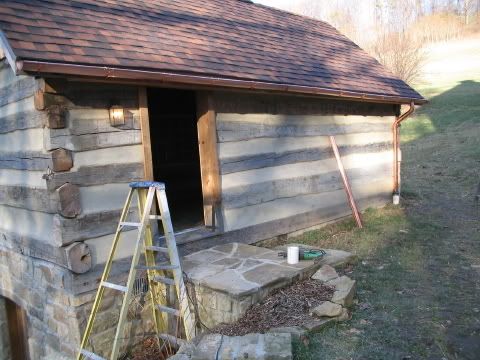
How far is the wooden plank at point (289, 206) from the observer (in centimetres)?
551

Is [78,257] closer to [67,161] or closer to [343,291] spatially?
[67,161]

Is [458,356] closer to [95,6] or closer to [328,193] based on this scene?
[328,193]

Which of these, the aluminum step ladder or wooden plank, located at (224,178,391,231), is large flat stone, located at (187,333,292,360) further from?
wooden plank, located at (224,178,391,231)

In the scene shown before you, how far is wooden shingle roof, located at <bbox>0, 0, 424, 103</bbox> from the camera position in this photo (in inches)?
153

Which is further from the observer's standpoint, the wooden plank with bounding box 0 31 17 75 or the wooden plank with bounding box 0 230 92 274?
the wooden plank with bounding box 0 230 92 274

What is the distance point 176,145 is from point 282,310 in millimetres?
5582

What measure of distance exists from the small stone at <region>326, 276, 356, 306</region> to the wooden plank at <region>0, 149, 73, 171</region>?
2808 millimetres

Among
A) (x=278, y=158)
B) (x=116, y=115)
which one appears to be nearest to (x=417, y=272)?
(x=278, y=158)

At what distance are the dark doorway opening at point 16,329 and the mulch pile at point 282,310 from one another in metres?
3.53

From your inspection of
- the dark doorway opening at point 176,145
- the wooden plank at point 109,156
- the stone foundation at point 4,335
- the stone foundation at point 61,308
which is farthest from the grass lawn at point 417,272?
the stone foundation at point 4,335

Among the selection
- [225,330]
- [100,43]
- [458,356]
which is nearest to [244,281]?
[225,330]

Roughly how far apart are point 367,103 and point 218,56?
11.8 ft

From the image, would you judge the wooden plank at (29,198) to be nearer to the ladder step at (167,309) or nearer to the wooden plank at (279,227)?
the ladder step at (167,309)

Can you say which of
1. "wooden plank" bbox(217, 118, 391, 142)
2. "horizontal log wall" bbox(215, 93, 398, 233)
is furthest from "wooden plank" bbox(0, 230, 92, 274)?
"wooden plank" bbox(217, 118, 391, 142)
